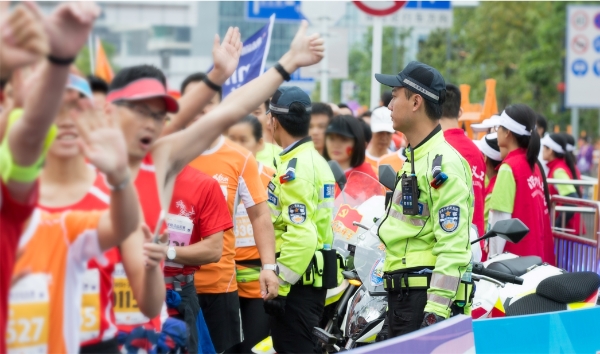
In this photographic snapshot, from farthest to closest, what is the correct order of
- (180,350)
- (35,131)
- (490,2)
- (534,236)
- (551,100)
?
(551,100) < (490,2) < (534,236) < (180,350) < (35,131)

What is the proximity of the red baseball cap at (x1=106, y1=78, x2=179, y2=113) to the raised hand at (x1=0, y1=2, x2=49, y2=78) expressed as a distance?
824 mm

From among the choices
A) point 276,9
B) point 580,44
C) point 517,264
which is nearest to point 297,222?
point 517,264

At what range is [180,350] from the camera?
369cm

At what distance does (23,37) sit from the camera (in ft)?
7.83

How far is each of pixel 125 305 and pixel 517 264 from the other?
11.1ft

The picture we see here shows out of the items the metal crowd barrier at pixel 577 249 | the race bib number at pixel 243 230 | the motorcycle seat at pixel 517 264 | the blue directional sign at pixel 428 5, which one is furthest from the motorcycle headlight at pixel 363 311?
the blue directional sign at pixel 428 5

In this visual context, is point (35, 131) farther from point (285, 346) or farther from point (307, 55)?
point (285, 346)

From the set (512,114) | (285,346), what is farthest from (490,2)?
(285,346)

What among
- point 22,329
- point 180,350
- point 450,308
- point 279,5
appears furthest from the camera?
point 279,5

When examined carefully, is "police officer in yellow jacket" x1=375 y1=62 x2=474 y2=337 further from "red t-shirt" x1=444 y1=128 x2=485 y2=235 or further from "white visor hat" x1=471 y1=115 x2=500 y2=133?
"white visor hat" x1=471 y1=115 x2=500 y2=133

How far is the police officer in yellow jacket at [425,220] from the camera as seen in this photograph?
4.69 m

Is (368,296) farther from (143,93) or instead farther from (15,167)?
(15,167)

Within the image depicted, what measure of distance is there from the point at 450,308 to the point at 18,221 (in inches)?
106

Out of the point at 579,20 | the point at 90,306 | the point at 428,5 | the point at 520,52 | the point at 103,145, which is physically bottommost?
the point at 90,306
